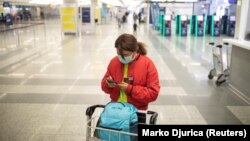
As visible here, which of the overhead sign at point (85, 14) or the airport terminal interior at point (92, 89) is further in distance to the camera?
the overhead sign at point (85, 14)

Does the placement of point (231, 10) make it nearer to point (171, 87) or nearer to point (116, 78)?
point (171, 87)

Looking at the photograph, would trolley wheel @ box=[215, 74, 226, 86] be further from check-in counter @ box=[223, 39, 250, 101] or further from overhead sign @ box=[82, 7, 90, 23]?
overhead sign @ box=[82, 7, 90, 23]

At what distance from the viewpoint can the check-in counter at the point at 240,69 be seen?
5953mm

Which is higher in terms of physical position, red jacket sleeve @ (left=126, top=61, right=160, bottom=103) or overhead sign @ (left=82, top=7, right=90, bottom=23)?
overhead sign @ (left=82, top=7, right=90, bottom=23)

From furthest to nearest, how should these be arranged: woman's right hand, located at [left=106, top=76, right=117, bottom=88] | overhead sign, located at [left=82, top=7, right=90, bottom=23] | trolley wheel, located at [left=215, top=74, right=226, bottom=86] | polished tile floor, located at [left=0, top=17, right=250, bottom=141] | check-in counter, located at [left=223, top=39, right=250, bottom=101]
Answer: overhead sign, located at [left=82, top=7, right=90, bottom=23], trolley wheel, located at [left=215, top=74, right=226, bottom=86], check-in counter, located at [left=223, top=39, right=250, bottom=101], polished tile floor, located at [left=0, top=17, right=250, bottom=141], woman's right hand, located at [left=106, top=76, right=117, bottom=88]

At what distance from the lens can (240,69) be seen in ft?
20.9

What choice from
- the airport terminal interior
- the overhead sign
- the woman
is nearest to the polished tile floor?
the airport terminal interior

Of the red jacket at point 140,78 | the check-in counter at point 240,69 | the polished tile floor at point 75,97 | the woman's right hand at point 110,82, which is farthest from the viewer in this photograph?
the check-in counter at point 240,69

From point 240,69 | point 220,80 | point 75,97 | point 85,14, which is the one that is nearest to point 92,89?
point 75,97

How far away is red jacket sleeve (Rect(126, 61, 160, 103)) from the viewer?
88.0 inches

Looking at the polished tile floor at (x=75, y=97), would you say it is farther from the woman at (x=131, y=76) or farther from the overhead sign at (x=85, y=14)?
the overhead sign at (x=85, y=14)

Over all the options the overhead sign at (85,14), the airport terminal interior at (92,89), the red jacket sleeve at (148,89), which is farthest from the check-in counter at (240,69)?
the overhead sign at (85,14)

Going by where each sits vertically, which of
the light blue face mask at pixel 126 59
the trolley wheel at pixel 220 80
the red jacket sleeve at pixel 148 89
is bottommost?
the trolley wheel at pixel 220 80

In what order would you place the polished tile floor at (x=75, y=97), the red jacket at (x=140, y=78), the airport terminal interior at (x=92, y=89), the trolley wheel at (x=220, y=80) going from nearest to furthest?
the red jacket at (x=140, y=78) → the polished tile floor at (x=75, y=97) → the airport terminal interior at (x=92, y=89) → the trolley wheel at (x=220, y=80)
